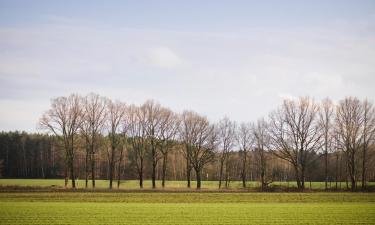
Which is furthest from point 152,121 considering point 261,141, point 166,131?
point 261,141

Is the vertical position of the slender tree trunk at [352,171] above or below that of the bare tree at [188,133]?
below

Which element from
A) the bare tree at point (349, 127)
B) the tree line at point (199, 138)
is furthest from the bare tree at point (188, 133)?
the bare tree at point (349, 127)

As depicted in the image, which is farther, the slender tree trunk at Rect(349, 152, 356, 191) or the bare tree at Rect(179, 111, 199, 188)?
the bare tree at Rect(179, 111, 199, 188)

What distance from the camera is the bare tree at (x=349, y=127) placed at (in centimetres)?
7144

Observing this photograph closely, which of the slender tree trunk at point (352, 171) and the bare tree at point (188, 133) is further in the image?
the bare tree at point (188, 133)

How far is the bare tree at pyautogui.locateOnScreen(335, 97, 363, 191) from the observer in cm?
7144

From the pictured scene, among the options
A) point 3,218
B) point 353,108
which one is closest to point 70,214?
point 3,218

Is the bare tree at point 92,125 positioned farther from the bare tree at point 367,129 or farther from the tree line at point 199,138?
the bare tree at point 367,129

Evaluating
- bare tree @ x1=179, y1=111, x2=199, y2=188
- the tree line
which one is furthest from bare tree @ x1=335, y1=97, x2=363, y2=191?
bare tree @ x1=179, y1=111, x2=199, y2=188

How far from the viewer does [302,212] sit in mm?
31688

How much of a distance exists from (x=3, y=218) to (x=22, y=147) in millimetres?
119383

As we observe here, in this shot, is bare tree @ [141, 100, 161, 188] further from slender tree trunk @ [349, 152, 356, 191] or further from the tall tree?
slender tree trunk @ [349, 152, 356, 191]

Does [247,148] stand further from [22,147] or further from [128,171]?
[22,147]

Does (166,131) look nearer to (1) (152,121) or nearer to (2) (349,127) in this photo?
(1) (152,121)
